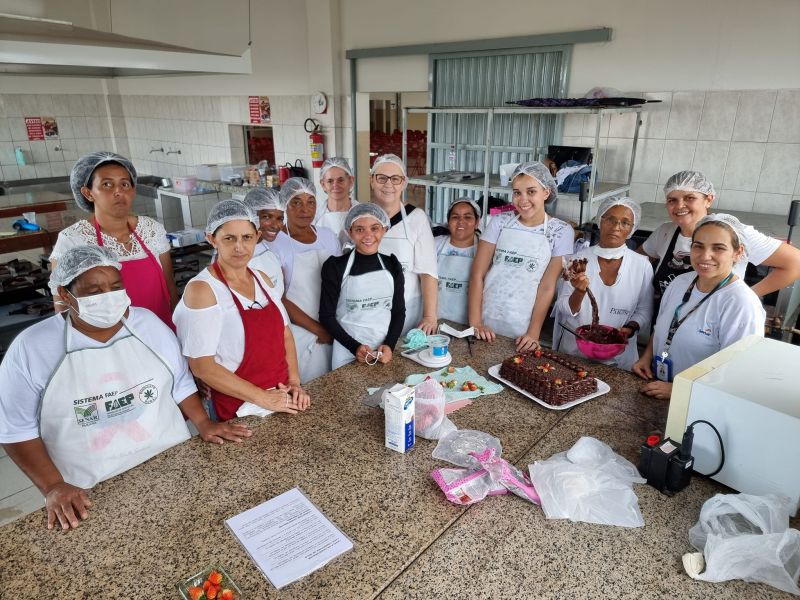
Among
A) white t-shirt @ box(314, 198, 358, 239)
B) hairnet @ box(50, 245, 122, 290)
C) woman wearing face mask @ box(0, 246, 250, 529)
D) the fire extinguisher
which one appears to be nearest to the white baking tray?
woman wearing face mask @ box(0, 246, 250, 529)

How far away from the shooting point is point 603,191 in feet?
13.8

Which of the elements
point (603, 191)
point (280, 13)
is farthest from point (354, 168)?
point (603, 191)

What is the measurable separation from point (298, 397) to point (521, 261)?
1485 mm

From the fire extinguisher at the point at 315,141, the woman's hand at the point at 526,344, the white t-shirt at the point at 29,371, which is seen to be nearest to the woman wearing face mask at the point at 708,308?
the woman's hand at the point at 526,344

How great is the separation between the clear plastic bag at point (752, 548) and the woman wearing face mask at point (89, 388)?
1.39 m

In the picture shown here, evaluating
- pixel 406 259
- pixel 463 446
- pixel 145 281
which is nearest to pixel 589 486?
pixel 463 446

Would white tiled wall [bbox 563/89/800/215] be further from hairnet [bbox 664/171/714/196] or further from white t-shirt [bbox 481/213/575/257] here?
white t-shirt [bbox 481/213/575/257]

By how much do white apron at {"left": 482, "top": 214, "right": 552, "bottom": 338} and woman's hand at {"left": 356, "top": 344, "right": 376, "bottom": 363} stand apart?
0.92 metres

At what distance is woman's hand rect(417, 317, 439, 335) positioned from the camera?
2660 mm

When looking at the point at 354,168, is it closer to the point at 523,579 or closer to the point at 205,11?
the point at 205,11

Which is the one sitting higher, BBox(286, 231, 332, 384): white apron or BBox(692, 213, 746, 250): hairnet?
BBox(692, 213, 746, 250): hairnet

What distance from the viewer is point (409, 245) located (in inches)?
113

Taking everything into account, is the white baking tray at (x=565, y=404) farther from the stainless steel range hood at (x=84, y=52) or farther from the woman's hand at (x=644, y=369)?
the stainless steel range hood at (x=84, y=52)

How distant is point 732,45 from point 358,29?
3.76 m
